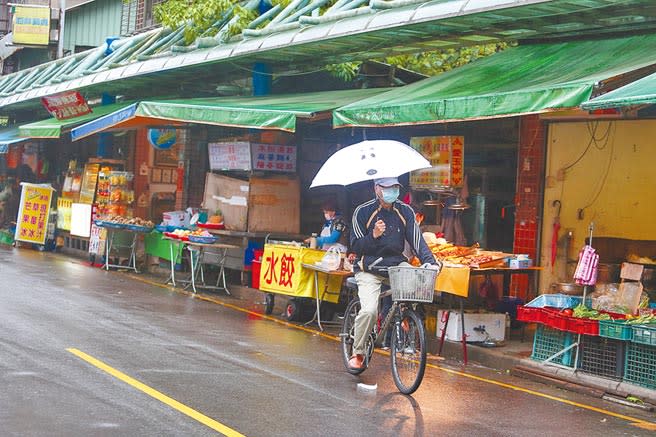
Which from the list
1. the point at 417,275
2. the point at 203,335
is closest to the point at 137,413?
the point at 417,275

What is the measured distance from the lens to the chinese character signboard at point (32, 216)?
87.4 ft

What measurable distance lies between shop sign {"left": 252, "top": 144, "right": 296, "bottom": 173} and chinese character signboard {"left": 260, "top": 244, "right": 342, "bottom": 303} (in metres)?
3.49

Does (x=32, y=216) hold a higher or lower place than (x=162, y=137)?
lower

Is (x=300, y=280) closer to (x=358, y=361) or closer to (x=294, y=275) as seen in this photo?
(x=294, y=275)

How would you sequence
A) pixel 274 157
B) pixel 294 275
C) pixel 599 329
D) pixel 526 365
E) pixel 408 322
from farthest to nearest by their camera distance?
pixel 274 157, pixel 294 275, pixel 526 365, pixel 599 329, pixel 408 322

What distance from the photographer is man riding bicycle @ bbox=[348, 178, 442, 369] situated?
10133 mm

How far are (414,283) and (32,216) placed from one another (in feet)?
62.4

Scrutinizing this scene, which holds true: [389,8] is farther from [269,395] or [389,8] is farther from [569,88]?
[269,395]

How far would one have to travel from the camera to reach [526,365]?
1158 cm

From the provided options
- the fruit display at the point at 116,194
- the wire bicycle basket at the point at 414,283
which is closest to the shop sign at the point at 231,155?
the fruit display at the point at 116,194

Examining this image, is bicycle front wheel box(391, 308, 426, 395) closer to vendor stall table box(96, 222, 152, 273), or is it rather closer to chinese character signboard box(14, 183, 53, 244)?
vendor stall table box(96, 222, 152, 273)

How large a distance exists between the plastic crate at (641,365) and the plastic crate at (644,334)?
5.1 inches

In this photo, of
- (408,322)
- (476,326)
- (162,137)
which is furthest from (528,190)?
(162,137)

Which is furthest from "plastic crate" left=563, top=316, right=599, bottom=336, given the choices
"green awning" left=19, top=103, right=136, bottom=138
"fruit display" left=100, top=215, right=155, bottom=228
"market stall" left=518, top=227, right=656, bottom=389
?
"green awning" left=19, top=103, right=136, bottom=138
